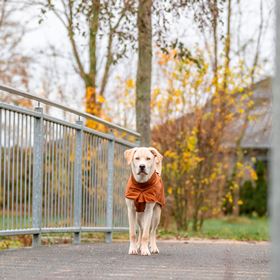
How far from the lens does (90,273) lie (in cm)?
624

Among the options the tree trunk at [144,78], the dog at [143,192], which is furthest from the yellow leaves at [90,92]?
the dog at [143,192]

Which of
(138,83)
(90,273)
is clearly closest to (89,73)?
(138,83)

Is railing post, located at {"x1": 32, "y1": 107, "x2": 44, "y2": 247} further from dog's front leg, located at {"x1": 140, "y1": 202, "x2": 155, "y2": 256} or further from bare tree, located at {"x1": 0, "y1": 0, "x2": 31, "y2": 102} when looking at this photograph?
bare tree, located at {"x1": 0, "y1": 0, "x2": 31, "y2": 102}

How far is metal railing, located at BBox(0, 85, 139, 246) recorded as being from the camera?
8.44 metres

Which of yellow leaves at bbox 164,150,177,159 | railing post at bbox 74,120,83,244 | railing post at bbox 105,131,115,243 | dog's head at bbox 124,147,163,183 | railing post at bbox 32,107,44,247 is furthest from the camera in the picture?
yellow leaves at bbox 164,150,177,159

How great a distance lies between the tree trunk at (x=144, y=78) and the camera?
582 inches

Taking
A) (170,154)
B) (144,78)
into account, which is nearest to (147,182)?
(144,78)

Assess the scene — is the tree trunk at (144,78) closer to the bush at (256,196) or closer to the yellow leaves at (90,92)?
the yellow leaves at (90,92)

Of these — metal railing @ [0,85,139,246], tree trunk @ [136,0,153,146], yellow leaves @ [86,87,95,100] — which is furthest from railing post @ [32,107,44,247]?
yellow leaves @ [86,87,95,100]

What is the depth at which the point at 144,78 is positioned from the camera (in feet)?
50.2

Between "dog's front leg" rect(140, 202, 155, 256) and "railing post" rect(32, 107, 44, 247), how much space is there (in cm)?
113

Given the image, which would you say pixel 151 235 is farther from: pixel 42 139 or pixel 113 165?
pixel 113 165

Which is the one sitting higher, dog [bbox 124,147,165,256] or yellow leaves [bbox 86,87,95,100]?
yellow leaves [bbox 86,87,95,100]

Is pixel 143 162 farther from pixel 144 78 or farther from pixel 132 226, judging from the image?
pixel 144 78
